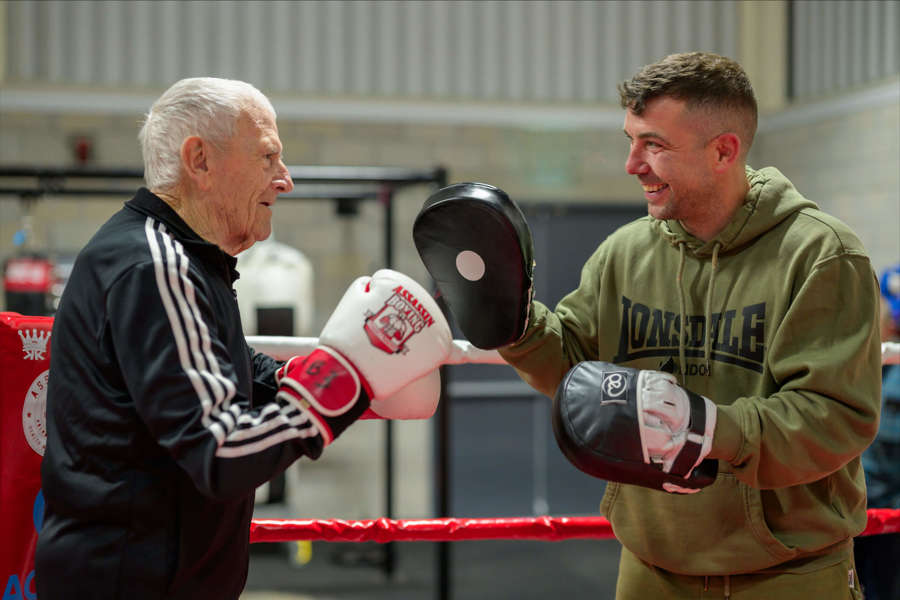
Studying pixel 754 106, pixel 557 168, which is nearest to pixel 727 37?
pixel 557 168

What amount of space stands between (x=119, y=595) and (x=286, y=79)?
459 centimetres

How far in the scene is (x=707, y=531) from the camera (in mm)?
1392

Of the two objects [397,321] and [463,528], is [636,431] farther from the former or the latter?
[463,528]

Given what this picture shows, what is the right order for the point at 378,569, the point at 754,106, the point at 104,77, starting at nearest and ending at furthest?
the point at 754,106 < the point at 378,569 < the point at 104,77

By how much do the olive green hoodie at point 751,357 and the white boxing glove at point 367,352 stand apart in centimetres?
28

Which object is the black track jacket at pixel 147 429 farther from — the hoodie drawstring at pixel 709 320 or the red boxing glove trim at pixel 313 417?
the hoodie drawstring at pixel 709 320

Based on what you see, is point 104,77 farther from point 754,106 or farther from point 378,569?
point 754,106

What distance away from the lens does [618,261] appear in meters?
1.56

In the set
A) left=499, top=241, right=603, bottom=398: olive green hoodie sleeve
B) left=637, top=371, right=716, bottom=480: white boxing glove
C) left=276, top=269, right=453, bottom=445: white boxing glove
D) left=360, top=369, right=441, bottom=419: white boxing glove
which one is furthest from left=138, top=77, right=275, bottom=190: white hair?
left=637, top=371, right=716, bottom=480: white boxing glove

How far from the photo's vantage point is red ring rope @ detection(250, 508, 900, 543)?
177 centimetres

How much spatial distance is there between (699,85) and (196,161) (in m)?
0.75

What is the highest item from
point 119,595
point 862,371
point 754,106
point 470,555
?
point 754,106

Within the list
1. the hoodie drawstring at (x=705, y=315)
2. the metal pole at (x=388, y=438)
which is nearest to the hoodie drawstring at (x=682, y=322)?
the hoodie drawstring at (x=705, y=315)

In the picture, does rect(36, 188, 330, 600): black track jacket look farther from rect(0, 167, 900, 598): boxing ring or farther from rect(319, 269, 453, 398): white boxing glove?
rect(0, 167, 900, 598): boxing ring
